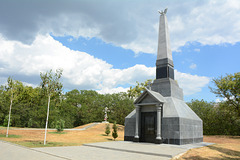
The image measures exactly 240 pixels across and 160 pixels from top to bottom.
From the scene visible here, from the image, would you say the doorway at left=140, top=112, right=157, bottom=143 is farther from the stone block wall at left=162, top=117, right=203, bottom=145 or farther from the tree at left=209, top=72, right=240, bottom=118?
the tree at left=209, top=72, right=240, bottom=118

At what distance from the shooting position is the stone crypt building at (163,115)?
15.1 meters

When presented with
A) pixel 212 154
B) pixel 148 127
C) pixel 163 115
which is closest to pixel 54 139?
pixel 148 127

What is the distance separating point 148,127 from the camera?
1639 cm

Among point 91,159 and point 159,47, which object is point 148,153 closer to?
point 91,159

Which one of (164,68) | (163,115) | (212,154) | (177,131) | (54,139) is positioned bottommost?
(54,139)

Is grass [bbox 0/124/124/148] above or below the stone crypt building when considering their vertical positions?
below

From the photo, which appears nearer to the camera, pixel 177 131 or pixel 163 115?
pixel 177 131

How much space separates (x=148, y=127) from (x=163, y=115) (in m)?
1.82

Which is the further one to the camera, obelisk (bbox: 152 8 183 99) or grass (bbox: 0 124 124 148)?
obelisk (bbox: 152 8 183 99)

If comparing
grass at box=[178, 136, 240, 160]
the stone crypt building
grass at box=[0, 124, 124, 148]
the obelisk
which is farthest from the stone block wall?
grass at box=[0, 124, 124, 148]

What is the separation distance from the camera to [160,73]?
19.5m

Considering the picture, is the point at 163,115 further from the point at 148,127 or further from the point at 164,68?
the point at 164,68

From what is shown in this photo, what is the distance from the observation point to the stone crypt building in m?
15.1

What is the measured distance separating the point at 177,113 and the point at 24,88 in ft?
145
